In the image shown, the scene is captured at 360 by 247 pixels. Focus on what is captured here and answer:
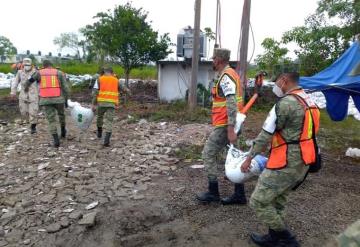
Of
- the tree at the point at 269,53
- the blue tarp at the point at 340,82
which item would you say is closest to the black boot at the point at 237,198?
the blue tarp at the point at 340,82

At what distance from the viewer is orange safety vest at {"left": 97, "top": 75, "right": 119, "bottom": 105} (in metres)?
7.78

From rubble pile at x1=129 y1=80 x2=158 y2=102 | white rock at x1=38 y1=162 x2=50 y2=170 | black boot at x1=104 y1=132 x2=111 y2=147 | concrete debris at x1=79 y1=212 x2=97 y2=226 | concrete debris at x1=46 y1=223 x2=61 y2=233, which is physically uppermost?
rubble pile at x1=129 y1=80 x2=158 y2=102

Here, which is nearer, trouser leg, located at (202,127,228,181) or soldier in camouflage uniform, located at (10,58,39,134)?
trouser leg, located at (202,127,228,181)

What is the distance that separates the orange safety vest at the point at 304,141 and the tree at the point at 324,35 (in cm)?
825

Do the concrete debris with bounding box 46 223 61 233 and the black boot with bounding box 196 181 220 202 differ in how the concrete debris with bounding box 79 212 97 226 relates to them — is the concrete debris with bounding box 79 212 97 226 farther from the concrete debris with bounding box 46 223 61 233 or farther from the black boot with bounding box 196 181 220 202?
the black boot with bounding box 196 181 220 202

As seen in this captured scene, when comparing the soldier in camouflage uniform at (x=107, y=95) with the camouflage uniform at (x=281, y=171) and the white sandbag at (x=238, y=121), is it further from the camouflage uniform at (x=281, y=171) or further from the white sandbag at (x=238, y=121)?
the camouflage uniform at (x=281, y=171)

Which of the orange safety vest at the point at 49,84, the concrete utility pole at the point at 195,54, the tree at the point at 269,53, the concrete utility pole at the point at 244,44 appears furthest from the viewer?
the tree at the point at 269,53

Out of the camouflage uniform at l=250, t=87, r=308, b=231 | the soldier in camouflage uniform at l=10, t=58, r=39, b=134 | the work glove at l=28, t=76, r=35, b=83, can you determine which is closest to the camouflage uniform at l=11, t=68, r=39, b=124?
the soldier in camouflage uniform at l=10, t=58, r=39, b=134

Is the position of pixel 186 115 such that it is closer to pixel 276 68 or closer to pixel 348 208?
pixel 348 208

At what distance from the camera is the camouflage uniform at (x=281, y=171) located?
3.53m

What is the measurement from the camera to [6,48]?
147ft

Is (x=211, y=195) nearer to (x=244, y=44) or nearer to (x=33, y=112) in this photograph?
(x=244, y=44)

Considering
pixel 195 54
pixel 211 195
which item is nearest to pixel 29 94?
pixel 195 54

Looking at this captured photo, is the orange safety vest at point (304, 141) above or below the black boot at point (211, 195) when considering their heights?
above
